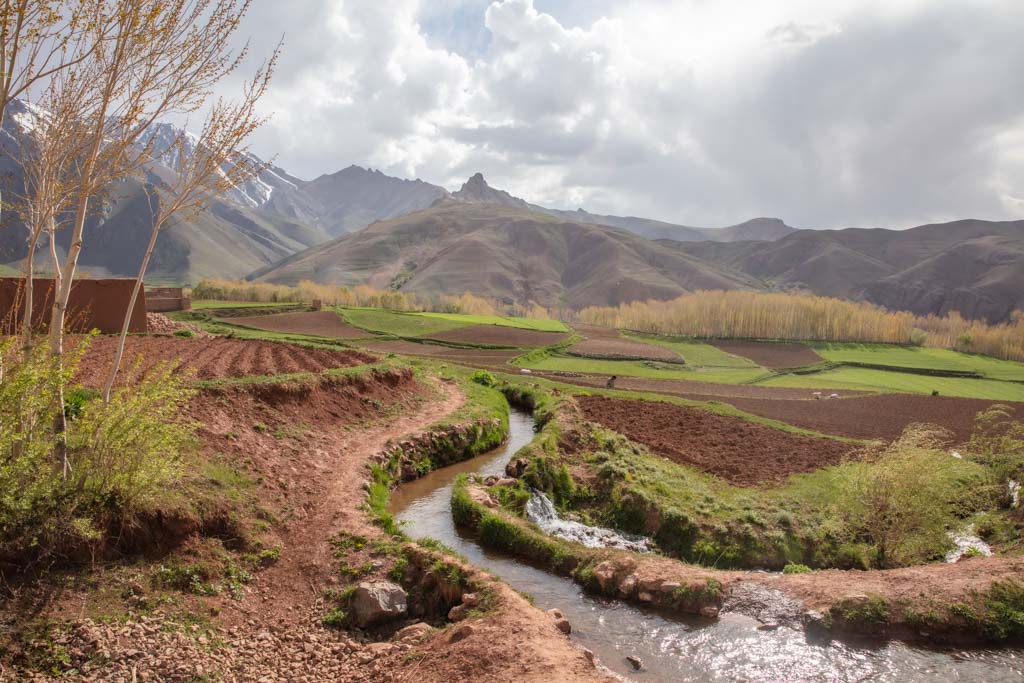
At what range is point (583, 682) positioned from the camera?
342 inches

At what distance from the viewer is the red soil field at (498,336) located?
65125 mm

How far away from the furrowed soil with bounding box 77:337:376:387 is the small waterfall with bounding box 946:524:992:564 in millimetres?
26289

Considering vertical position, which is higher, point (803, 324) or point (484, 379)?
point (803, 324)

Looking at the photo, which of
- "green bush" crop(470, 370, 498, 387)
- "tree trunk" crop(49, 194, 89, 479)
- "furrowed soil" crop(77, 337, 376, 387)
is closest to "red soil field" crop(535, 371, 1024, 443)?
"green bush" crop(470, 370, 498, 387)

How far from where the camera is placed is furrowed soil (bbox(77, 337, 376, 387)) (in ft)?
80.6

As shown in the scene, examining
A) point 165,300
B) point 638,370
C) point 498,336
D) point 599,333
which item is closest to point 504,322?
point 599,333

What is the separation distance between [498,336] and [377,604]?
57684 mm

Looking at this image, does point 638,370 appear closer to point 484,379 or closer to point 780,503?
point 484,379

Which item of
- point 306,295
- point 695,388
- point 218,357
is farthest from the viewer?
point 306,295

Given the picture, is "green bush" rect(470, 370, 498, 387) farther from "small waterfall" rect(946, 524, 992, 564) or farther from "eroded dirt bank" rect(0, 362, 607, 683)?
"small waterfall" rect(946, 524, 992, 564)

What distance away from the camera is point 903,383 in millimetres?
57781

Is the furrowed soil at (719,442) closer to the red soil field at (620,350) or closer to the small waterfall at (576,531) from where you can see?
the small waterfall at (576,531)

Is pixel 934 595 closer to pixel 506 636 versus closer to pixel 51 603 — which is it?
pixel 506 636

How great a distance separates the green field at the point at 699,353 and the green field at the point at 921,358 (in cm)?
1314
